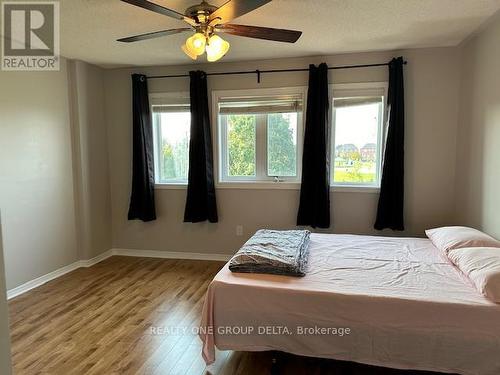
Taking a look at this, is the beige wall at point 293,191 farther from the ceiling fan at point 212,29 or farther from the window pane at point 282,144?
the ceiling fan at point 212,29

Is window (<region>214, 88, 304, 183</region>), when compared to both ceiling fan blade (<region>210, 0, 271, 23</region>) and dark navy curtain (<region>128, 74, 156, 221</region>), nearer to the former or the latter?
dark navy curtain (<region>128, 74, 156, 221</region>)

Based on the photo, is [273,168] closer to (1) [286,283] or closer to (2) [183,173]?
(2) [183,173]

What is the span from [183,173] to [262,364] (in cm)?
266

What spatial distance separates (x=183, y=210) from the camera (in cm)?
421

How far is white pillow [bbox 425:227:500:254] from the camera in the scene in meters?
2.37

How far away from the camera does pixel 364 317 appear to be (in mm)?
1869

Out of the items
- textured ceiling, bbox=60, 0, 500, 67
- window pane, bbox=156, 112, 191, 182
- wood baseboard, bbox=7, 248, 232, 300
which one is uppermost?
textured ceiling, bbox=60, 0, 500, 67

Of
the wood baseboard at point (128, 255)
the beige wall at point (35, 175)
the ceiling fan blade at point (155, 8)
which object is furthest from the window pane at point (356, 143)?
the beige wall at point (35, 175)

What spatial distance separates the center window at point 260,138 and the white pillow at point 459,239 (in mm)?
1675

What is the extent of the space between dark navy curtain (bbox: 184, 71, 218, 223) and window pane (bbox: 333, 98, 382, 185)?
1.49 metres

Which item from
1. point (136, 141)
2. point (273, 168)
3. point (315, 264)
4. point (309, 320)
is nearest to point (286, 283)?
point (309, 320)

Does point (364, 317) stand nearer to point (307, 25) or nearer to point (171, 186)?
point (307, 25)

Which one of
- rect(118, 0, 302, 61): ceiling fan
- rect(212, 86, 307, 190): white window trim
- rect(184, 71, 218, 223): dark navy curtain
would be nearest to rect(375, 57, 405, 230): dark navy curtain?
rect(212, 86, 307, 190): white window trim

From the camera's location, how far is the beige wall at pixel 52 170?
3.14m
